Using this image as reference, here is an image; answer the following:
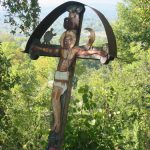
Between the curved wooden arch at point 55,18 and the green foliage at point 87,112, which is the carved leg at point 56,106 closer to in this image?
the green foliage at point 87,112

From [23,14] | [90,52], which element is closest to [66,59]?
[90,52]

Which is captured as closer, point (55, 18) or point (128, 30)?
point (55, 18)

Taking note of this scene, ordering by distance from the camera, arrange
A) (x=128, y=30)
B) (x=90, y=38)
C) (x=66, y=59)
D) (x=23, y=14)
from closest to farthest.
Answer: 1. (x=90, y=38)
2. (x=66, y=59)
3. (x=23, y=14)
4. (x=128, y=30)

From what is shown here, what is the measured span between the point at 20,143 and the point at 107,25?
11.0 meters

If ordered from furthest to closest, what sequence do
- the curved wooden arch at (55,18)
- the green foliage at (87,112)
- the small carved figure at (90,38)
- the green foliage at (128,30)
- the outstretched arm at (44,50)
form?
the green foliage at (128,30) < the green foliage at (87,112) < the outstretched arm at (44,50) < the small carved figure at (90,38) < the curved wooden arch at (55,18)

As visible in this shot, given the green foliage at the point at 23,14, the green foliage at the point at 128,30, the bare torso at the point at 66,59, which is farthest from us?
the green foliage at the point at 128,30

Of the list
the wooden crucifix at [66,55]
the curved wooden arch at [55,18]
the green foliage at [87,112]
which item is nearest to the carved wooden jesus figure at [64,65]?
the wooden crucifix at [66,55]

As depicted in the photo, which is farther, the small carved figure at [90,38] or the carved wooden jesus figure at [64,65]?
Answer: the carved wooden jesus figure at [64,65]

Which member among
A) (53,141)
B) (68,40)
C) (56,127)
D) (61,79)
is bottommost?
(53,141)

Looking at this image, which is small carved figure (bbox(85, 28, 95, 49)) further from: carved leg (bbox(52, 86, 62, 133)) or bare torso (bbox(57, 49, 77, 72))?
carved leg (bbox(52, 86, 62, 133))

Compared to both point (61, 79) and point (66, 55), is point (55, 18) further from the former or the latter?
point (61, 79)

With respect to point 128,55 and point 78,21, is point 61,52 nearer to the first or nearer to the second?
point 78,21

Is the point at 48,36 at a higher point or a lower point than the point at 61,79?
higher

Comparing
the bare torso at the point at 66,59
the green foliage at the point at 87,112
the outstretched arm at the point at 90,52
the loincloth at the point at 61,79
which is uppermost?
the outstretched arm at the point at 90,52
